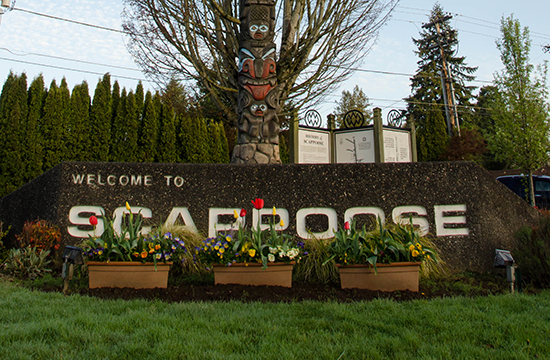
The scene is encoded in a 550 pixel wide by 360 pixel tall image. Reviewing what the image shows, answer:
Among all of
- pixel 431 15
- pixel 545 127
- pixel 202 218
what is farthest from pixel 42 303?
pixel 431 15

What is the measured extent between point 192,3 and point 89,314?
8500mm

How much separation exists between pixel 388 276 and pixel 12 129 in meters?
10.4

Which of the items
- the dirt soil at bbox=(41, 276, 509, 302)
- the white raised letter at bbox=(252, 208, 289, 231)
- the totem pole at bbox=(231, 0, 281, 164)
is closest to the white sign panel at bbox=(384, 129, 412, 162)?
the totem pole at bbox=(231, 0, 281, 164)

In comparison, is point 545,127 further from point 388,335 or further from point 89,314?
point 89,314

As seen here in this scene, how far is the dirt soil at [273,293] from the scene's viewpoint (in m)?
3.67

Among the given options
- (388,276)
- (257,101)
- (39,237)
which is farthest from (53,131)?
(388,276)

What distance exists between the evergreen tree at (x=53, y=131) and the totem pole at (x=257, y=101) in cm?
536

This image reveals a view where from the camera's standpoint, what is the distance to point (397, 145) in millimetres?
10945

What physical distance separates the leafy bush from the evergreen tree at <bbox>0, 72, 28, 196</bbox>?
35.2 feet

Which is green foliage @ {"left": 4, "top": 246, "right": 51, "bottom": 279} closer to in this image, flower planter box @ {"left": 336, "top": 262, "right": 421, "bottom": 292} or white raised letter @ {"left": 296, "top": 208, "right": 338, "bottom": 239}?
white raised letter @ {"left": 296, "top": 208, "right": 338, "bottom": 239}

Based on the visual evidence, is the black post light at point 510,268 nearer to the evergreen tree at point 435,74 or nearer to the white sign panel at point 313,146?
the white sign panel at point 313,146

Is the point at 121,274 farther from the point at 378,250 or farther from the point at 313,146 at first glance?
the point at 313,146

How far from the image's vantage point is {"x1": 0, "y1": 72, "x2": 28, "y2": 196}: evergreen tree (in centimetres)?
1039

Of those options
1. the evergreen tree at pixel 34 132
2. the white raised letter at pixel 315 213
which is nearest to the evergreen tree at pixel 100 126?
the evergreen tree at pixel 34 132
